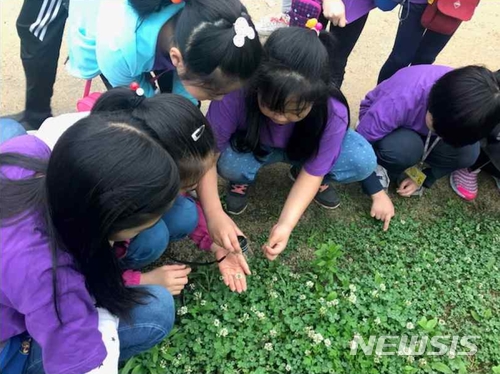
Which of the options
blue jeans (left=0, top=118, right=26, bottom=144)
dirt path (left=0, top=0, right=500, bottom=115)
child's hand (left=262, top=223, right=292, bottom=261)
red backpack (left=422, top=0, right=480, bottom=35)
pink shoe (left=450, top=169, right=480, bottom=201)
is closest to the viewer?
blue jeans (left=0, top=118, right=26, bottom=144)

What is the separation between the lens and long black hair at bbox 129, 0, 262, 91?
1481 mm

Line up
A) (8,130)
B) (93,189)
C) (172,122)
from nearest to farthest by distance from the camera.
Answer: (93,189) < (172,122) < (8,130)

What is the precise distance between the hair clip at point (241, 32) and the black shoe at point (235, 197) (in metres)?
0.78

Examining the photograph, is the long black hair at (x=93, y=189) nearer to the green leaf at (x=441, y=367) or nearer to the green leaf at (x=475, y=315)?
the green leaf at (x=441, y=367)

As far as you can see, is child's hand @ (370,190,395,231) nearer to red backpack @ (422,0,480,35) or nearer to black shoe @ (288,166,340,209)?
black shoe @ (288,166,340,209)

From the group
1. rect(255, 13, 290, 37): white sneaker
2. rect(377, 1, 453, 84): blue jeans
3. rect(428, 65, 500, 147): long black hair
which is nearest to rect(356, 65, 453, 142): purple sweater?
rect(428, 65, 500, 147): long black hair

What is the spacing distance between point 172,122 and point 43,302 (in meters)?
0.52

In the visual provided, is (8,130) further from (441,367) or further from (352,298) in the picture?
(441,367)

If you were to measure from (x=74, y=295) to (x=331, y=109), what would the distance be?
3.53 feet

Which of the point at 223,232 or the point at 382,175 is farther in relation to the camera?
the point at 382,175

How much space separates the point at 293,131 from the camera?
1876 millimetres

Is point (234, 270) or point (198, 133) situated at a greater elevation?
point (198, 133)

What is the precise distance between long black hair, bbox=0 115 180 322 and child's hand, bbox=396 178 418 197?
153cm

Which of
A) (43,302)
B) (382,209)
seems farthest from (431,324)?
(43,302)
